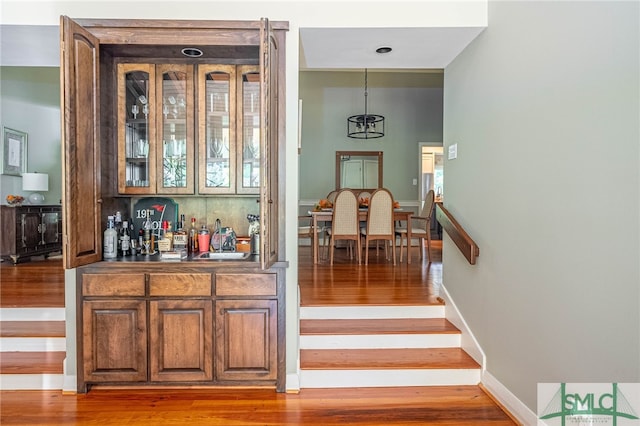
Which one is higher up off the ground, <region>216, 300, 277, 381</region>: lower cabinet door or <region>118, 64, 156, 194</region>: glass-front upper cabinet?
<region>118, 64, 156, 194</region>: glass-front upper cabinet

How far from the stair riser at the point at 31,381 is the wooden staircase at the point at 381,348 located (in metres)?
1.74

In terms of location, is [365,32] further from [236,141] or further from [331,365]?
[331,365]

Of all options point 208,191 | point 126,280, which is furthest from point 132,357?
point 208,191

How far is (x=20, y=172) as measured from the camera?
19.4ft

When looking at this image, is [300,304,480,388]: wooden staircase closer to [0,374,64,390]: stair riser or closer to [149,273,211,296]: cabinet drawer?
[149,273,211,296]: cabinet drawer

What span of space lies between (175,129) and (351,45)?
151cm

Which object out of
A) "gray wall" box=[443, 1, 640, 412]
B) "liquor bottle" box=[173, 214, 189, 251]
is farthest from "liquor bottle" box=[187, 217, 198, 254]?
"gray wall" box=[443, 1, 640, 412]

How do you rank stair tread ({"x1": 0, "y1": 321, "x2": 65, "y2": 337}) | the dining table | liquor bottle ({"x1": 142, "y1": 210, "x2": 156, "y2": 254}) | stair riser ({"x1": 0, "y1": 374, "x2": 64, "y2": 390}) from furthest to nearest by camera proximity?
the dining table
stair tread ({"x1": 0, "y1": 321, "x2": 65, "y2": 337})
liquor bottle ({"x1": 142, "y1": 210, "x2": 156, "y2": 254})
stair riser ({"x1": 0, "y1": 374, "x2": 64, "y2": 390})

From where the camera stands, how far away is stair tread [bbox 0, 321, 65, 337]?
9.70ft

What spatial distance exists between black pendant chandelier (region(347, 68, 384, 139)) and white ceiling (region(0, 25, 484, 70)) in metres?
3.68

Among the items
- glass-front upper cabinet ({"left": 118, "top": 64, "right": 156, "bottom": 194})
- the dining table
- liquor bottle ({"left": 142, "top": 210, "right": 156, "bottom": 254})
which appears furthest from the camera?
the dining table

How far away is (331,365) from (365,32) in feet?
7.95

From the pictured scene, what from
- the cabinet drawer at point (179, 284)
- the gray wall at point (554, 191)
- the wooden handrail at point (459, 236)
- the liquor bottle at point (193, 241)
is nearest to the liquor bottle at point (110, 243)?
the cabinet drawer at point (179, 284)

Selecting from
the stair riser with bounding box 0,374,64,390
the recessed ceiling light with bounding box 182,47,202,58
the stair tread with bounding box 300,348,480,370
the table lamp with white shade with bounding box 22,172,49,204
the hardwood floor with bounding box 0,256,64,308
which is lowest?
the stair riser with bounding box 0,374,64,390
